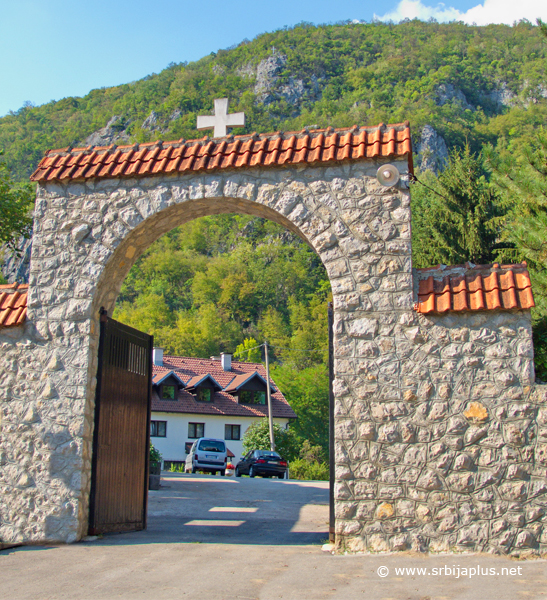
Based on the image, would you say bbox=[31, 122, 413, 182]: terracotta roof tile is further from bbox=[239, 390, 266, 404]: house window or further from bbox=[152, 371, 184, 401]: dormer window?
bbox=[239, 390, 266, 404]: house window

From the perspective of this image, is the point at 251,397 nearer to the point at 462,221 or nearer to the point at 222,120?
the point at 462,221

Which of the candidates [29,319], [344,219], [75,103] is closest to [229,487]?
[29,319]

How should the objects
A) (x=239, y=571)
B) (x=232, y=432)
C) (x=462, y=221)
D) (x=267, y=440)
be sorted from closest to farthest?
(x=239, y=571) < (x=462, y=221) < (x=267, y=440) < (x=232, y=432)

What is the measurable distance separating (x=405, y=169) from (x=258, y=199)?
1.67m

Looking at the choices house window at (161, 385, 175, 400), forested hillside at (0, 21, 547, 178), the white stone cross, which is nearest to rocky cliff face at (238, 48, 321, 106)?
forested hillside at (0, 21, 547, 178)

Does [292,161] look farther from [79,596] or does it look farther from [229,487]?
[229,487]

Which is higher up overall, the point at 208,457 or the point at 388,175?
the point at 388,175

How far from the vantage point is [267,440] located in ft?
95.6

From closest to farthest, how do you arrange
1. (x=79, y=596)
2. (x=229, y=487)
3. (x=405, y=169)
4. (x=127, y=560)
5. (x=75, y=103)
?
(x=79, y=596), (x=127, y=560), (x=405, y=169), (x=229, y=487), (x=75, y=103)

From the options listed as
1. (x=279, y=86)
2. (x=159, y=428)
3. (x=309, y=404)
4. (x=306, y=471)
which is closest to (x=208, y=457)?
(x=306, y=471)

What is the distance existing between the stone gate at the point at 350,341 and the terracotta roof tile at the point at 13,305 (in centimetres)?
2

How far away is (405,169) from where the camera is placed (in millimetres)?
6750

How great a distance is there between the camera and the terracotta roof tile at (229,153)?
6859mm

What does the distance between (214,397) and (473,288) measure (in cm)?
2828
